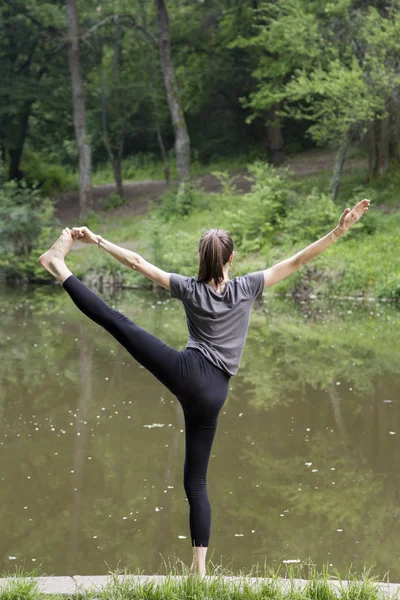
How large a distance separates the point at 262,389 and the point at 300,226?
1198 centimetres

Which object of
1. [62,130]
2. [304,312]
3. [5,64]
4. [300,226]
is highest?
[5,64]

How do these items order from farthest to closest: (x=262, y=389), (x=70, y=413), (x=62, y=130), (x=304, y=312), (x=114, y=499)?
(x=62, y=130)
(x=304, y=312)
(x=262, y=389)
(x=70, y=413)
(x=114, y=499)

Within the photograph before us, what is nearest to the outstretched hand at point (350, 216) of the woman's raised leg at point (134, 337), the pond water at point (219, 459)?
the woman's raised leg at point (134, 337)

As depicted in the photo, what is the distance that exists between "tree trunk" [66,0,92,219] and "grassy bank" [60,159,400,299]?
605cm

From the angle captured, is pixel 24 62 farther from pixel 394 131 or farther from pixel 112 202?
pixel 394 131

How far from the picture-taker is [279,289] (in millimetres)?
20891

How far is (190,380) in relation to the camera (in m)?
4.25

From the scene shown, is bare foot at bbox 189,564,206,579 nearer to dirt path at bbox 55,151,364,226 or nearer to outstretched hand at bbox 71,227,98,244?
outstretched hand at bbox 71,227,98,244

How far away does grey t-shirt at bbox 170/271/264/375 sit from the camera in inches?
171

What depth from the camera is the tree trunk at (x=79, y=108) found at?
30.9 meters

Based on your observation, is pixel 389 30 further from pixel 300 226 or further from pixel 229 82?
pixel 229 82

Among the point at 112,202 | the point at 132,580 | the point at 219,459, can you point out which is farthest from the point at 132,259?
the point at 112,202

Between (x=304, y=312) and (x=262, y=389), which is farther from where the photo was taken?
(x=304, y=312)

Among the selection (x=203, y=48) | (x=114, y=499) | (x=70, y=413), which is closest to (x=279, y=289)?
(x=70, y=413)
